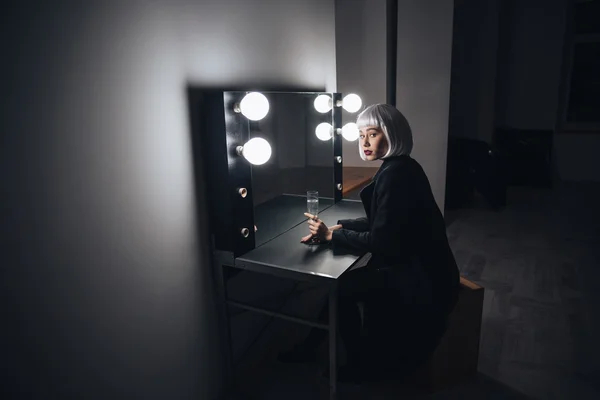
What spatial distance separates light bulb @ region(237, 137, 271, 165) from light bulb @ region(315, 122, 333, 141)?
0.71 metres

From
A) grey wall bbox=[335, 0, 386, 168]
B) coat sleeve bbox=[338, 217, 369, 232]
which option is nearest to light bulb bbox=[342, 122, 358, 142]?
coat sleeve bbox=[338, 217, 369, 232]

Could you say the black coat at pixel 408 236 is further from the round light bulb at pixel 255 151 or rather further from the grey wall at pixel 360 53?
the grey wall at pixel 360 53

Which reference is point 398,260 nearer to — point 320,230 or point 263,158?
point 320,230

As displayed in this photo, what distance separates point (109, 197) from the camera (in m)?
1.31

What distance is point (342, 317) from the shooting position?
72.1 inches

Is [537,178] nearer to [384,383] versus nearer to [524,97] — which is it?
[524,97]

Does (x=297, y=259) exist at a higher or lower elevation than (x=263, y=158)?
lower

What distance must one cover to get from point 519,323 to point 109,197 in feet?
7.55

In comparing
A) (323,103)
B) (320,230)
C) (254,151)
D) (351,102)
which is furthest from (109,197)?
(351,102)

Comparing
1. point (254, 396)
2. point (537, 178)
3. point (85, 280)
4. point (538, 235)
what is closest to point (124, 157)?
point (85, 280)

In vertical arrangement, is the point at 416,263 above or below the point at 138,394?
above

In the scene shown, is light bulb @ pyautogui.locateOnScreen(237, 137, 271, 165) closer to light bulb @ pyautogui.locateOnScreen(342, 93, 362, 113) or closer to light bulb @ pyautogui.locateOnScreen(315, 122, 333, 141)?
light bulb @ pyautogui.locateOnScreen(315, 122, 333, 141)

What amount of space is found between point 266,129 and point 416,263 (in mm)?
848

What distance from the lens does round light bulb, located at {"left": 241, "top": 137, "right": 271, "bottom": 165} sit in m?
1.66
